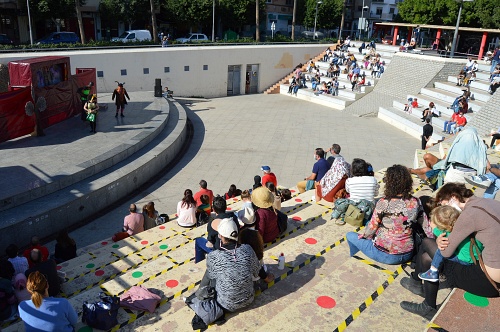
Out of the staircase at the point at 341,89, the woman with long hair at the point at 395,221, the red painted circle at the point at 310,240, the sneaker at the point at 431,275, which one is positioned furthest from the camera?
the staircase at the point at 341,89

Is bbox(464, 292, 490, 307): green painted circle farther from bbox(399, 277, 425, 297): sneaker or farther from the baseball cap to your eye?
the baseball cap

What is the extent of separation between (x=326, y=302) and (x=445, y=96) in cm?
2028

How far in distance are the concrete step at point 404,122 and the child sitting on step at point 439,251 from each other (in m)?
14.4

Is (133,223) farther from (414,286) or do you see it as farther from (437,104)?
(437,104)

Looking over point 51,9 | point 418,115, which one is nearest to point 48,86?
point 418,115

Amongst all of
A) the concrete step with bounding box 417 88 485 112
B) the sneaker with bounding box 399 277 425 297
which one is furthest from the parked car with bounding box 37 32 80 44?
the sneaker with bounding box 399 277 425 297

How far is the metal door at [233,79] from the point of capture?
2837 centimetres

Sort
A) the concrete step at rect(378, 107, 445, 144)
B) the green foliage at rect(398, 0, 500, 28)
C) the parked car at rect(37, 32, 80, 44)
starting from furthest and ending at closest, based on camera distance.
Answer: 1. the green foliage at rect(398, 0, 500, 28)
2. the parked car at rect(37, 32, 80, 44)
3. the concrete step at rect(378, 107, 445, 144)

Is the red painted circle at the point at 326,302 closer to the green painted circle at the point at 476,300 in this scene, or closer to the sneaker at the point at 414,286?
the sneaker at the point at 414,286

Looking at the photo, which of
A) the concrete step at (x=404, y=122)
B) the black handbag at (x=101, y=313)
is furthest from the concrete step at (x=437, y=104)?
the black handbag at (x=101, y=313)

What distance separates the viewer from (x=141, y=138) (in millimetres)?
14078

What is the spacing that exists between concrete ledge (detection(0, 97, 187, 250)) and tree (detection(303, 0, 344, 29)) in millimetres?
41676

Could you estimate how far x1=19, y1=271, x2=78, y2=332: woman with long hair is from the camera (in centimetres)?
427

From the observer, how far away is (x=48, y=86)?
14023 mm
